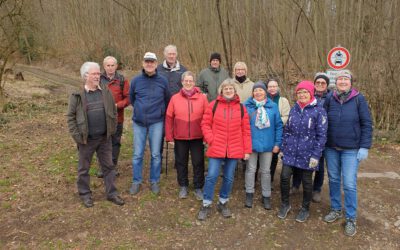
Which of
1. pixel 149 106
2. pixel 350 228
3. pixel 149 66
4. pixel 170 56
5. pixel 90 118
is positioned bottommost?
pixel 350 228

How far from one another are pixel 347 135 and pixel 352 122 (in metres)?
0.16

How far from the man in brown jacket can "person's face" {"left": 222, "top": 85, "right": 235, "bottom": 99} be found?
1431 millimetres

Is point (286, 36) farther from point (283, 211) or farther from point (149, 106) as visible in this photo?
point (283, 211)

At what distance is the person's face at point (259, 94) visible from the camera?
13.8ft

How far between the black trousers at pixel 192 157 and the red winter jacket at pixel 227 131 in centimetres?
46

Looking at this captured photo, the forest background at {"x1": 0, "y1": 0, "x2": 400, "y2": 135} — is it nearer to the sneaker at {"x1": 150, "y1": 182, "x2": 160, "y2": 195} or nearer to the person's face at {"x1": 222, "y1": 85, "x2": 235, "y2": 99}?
the person's face at {"x1": 222, "y1": 85, "x2": 235, "y2": 99}

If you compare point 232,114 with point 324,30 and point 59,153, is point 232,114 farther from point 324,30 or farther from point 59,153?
point 324,30

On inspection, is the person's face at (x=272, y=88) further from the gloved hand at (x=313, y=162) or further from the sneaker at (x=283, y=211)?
the sneaker at (x=283, y=211)

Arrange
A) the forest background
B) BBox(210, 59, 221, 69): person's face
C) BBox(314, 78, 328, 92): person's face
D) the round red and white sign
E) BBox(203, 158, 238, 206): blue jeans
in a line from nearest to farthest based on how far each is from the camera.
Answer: BBox(203, 158, 238, 206): blue jeans → BBox(314, 78, 328, 92): person's face → BBox(210, 59, 221, 69): person's face → the round red and white sign → the forest background

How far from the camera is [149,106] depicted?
457 cm

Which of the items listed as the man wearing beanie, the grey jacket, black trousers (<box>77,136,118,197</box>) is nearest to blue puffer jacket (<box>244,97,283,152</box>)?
the man wearing beanie

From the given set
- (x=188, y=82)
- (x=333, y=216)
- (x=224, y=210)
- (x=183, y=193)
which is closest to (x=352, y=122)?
(x=333, y=216)

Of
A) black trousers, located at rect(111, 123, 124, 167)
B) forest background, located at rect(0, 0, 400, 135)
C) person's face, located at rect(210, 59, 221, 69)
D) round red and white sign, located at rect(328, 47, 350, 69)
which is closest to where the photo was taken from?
person's face, located at rect(210, 59, 221, 69)

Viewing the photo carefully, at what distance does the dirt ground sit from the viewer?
382cm
